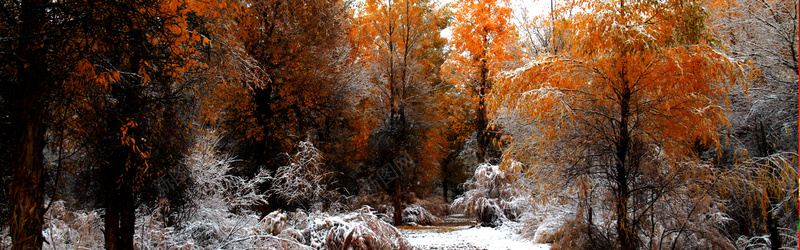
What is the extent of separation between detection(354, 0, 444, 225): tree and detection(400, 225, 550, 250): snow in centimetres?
313

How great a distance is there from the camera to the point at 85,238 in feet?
16.7

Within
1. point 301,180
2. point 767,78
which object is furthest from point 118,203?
point 767,78

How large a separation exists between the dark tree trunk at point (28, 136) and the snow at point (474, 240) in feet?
20.7

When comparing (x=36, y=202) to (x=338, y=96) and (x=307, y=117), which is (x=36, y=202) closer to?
(x=307, y=117)

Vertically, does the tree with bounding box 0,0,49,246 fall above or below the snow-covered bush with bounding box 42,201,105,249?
above

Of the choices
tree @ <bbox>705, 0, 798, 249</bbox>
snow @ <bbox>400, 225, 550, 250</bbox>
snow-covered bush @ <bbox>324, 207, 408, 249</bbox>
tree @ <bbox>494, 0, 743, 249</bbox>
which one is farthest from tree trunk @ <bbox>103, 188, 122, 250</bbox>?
tree @ <bbox>705, 0, 798, 249</bbox>

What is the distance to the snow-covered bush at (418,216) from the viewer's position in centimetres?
1391

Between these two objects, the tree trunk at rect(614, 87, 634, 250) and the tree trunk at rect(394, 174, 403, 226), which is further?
the tree trunk at rect(394, 174, 403, 226)

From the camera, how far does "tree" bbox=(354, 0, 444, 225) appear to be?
13.7 metres

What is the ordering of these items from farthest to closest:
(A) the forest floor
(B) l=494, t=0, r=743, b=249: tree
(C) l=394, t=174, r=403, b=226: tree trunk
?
(C) l=394, t=174, r=403, b=226: tree trunk, (A) the forest floor, (B) l=494, t=0, r=743, b=249: tree

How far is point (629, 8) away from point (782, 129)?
3.87 m

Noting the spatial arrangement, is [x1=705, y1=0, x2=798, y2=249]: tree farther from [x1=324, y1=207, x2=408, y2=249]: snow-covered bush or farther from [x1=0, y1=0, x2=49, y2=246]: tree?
[x1=0, y1=0, x2=49, y2=246]: tree

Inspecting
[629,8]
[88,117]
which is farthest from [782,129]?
[88,117]

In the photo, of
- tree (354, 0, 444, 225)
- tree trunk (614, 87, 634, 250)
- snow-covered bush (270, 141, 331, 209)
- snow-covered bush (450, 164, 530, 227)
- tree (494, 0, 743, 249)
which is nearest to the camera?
tree (494, 0, 743, 249)
